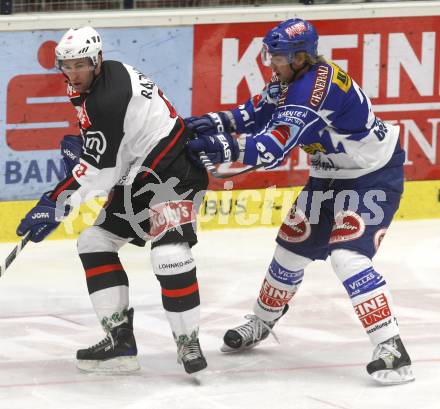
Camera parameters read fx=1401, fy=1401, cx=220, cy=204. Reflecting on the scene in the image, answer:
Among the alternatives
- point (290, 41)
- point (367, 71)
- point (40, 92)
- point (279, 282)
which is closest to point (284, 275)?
point (279, 282)

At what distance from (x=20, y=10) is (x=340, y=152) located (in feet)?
8.64

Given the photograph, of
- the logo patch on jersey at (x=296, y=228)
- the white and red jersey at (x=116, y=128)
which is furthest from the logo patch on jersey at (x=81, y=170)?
the logo patch on jersey at (x=296, y=228)

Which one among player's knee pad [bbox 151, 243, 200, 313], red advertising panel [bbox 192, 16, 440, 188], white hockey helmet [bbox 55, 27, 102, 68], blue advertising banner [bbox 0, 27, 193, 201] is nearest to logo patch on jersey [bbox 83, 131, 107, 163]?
white hockey helmet [bbox 55, 27, 102, 68]

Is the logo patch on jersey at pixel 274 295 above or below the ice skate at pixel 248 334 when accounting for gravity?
above

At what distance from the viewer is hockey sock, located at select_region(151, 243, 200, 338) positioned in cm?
498

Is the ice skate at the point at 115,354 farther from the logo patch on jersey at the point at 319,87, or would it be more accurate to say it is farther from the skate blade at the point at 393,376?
the logo patch on jersey at the point at 319,87

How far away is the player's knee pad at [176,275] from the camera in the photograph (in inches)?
196

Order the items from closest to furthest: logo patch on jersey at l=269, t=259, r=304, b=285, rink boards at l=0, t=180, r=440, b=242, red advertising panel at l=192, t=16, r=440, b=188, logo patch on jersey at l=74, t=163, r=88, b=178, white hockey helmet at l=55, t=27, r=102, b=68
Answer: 1. white hockey helmet at l=55, t=27, r=102, b=68
2. logo patch on jersey at l=74, t=163, r=88, b=178
3. logo patch on jersey at l=269, t=259, r=304, b=285
4. rink boards at l=0, t=180, r=440, b=242
5. red advertising panel at l=192, t=16, r=440, b=188

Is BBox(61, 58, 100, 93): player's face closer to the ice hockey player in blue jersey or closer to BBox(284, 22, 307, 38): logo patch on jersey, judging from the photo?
the ice hockey player in blue jersey

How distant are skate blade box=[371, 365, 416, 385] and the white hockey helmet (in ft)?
4.92

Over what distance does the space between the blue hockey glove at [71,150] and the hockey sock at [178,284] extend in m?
0.43

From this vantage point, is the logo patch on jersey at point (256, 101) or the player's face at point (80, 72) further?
the logo patch on jersey at point (256, 101)

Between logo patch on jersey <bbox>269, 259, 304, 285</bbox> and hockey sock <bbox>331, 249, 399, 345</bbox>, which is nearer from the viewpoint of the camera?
hockey sock <bbox>331, 249, 399, 345</bbox>

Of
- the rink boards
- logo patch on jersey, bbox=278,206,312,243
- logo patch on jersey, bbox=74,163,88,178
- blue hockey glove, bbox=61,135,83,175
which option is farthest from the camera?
the rink boards
